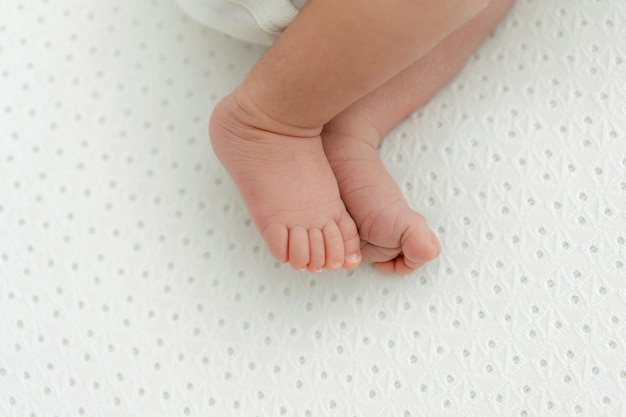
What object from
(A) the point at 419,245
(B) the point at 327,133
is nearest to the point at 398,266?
(A) the point at 419,245

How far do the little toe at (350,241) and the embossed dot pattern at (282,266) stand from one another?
0.06 m

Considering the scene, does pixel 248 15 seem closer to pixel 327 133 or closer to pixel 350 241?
pixel 327 133

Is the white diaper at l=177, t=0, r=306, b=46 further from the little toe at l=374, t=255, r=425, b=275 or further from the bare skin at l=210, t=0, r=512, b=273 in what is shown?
the little toe at l=374, t=255, r=425, b=275

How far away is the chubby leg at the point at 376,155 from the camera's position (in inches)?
31.0

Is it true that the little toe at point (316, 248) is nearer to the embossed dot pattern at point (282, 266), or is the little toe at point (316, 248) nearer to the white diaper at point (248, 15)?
the embossed dot pattern at point (282, 266)

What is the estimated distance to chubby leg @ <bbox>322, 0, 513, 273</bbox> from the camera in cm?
79

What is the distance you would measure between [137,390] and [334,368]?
0.22m

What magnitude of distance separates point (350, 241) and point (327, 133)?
0.13 metres

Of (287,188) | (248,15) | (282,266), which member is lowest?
(282,266)

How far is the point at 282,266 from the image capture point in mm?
858

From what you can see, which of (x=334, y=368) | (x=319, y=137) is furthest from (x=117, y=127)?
(x=334, y=368)

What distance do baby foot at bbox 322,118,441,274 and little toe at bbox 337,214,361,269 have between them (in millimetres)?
15

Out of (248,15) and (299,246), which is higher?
(248,15)

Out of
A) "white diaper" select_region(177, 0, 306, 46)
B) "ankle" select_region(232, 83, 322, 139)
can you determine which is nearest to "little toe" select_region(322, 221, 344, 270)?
"ankle" select_region(232, 83, 322, 139)
